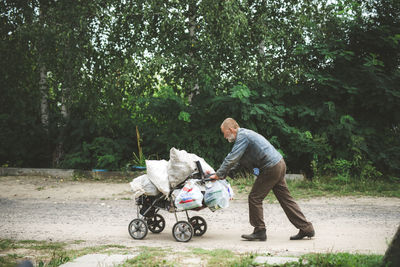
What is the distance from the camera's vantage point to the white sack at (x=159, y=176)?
6547mm

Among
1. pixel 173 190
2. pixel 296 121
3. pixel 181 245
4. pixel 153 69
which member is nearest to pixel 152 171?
pixel 173 190

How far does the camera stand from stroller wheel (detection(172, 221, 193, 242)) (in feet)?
21.3

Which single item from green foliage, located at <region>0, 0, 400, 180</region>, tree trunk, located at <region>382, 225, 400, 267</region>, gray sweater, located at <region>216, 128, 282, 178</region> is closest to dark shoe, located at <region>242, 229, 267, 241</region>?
gray sweater, located at <region>216, 128, 282, 178</region>

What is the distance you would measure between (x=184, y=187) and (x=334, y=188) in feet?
20.3

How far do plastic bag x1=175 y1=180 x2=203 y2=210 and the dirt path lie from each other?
584mm

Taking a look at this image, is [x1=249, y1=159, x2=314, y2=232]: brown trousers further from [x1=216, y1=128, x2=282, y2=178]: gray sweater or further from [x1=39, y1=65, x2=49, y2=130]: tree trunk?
[x1=39, y1=65, x2=49, y2=130]: tree trunk

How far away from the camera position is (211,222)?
799 cm

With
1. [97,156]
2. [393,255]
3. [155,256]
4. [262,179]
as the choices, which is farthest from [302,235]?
[97,156]

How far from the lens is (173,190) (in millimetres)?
6621

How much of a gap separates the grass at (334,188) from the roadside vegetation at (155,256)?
5.09m

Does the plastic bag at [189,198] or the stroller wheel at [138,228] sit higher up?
the plastic bag at [189,198]

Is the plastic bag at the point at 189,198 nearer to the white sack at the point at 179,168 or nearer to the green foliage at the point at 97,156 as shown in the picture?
the white sack at the point at 179,168

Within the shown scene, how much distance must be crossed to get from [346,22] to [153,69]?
6.46 meters

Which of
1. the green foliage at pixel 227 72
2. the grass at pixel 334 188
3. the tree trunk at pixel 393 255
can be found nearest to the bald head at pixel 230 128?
the tree trunk at pixel 393 255
